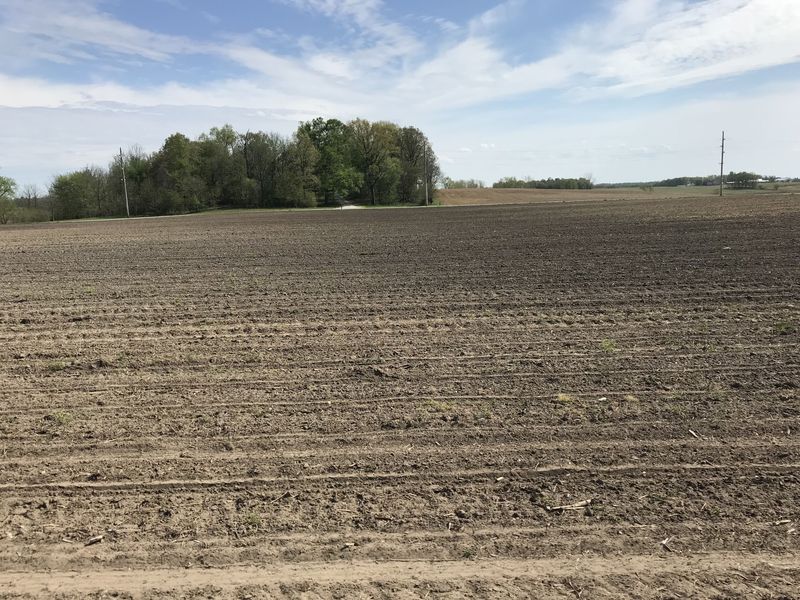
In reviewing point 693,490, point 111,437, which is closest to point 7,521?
point 111,437

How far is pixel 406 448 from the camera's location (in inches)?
186

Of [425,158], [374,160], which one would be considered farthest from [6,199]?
[425,158]

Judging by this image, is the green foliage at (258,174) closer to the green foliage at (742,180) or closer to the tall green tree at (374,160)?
the tall green tree at (374,160)

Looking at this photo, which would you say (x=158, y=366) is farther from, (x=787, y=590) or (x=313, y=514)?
(x=787, y=590)

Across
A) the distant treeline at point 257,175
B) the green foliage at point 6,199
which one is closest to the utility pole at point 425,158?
the distant treeline at point 257,175

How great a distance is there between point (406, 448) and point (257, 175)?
83695 millimetres

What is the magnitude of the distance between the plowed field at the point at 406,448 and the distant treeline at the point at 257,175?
2866 inches

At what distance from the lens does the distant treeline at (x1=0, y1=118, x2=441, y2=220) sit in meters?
77.1

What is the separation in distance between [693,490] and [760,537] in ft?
1.82

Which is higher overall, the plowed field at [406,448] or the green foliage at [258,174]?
the green foliage at [258,174]

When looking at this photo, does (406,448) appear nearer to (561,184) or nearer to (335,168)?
(335,168)

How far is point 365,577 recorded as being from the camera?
321 centimetres

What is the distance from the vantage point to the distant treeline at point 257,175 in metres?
77.1

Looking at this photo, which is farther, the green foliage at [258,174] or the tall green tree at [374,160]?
the tall green tree at [374,160]
